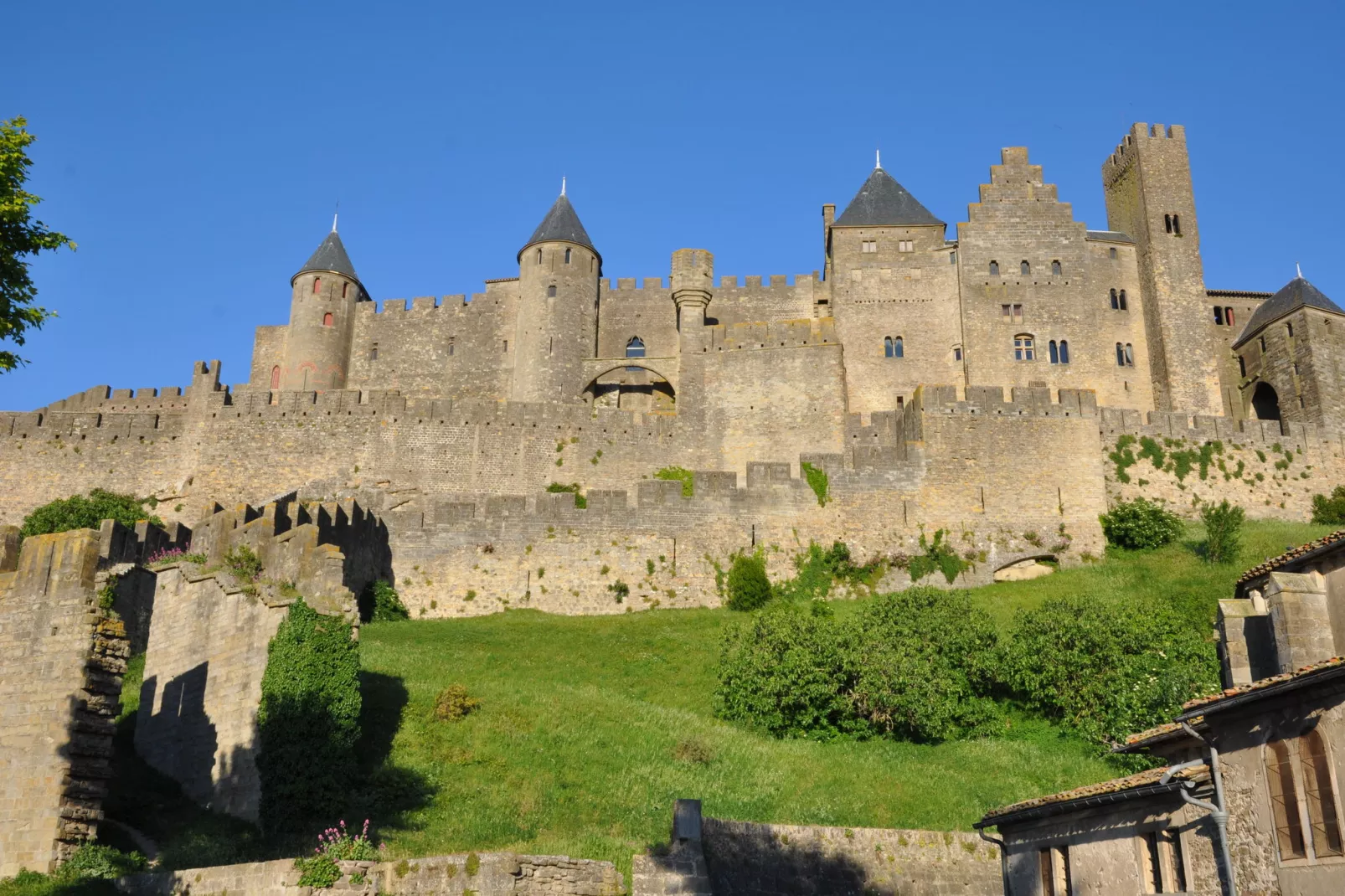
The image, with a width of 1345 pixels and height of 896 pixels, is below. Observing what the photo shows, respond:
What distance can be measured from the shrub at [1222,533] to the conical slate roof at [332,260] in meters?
37.2

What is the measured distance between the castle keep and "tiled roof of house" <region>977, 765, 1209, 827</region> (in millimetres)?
20038

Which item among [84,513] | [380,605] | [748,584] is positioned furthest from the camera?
[84,513]

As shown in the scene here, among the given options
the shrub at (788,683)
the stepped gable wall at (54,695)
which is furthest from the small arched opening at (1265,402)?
the stepped gable wall at (54,695)

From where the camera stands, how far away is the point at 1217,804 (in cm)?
1566

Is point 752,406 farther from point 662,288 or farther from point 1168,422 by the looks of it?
point 1168,422

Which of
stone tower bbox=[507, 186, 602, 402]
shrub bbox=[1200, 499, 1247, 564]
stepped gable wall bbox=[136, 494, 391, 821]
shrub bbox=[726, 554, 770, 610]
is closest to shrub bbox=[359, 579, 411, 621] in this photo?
shrub bbox=[726, 554, 770, 610]

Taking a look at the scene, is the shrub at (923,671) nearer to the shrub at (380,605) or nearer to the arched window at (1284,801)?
the arched window at (1284,801)

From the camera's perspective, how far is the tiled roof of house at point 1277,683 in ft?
46.5

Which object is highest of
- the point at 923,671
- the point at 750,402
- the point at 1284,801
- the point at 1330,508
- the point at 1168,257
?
the point at 1168,257

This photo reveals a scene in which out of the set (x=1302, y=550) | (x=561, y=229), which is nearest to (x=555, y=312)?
(x=561, y=229)

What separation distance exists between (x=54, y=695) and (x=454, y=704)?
7973 mm

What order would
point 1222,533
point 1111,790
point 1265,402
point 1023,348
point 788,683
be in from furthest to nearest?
point 1265,402, point 1023,348, point 1222,533, point 788,683, point 1111,790

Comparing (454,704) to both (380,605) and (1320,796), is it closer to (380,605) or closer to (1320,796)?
(380,605)

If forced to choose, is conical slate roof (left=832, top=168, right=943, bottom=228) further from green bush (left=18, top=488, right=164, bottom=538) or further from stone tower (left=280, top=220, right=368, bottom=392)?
green bush (left=18, top=488, right=164, bottom=538)
